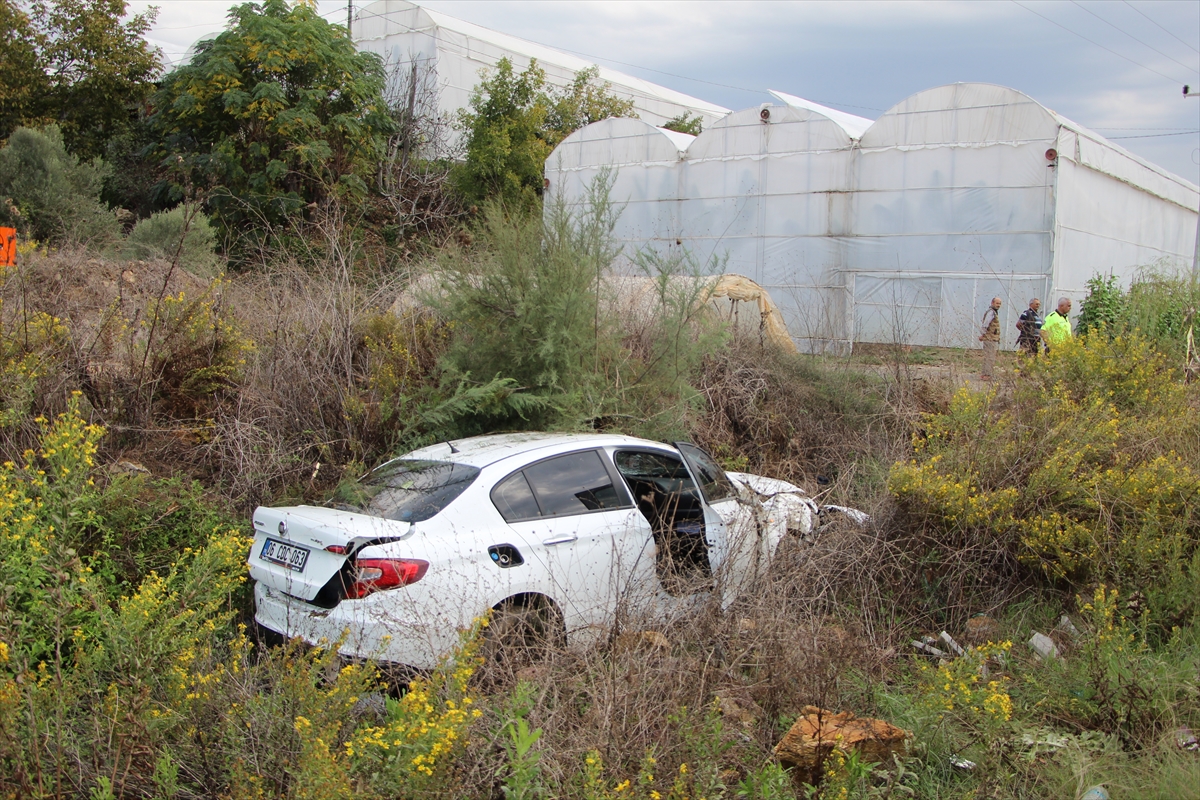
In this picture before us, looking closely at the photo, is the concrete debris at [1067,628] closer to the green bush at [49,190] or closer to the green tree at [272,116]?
the green tree at [272,116]

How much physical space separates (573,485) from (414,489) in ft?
3.26

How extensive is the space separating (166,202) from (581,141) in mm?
10899

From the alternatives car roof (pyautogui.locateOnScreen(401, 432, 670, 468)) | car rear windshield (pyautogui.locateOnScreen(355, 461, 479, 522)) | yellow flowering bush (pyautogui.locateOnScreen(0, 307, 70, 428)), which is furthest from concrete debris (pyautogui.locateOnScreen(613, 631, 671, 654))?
yellow flowering bush (pyautogui.locateOnScreen(0, 307, 70, 428))

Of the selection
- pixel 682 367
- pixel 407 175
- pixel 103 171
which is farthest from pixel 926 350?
pixel 103 171

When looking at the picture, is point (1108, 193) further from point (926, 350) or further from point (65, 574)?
point (65, 574)

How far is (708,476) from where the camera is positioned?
673 centimetres

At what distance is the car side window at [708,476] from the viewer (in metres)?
6.54

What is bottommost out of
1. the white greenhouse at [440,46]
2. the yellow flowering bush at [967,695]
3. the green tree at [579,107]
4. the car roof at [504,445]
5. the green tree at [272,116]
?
the yellow flowering bush at [967,695]

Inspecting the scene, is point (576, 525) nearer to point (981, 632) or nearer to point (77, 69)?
point (981, 632)

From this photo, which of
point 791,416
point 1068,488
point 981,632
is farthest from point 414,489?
point 791,416

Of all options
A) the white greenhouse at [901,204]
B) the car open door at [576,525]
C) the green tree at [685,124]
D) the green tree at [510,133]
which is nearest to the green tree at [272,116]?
the green tree at [510,133]

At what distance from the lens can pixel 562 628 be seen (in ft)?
15.9

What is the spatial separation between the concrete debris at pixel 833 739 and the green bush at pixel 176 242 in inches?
413

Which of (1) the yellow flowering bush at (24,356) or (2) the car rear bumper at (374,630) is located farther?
(1) the yellow flowering bush at (24,356)
